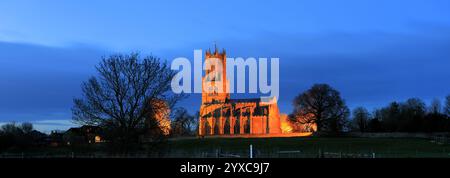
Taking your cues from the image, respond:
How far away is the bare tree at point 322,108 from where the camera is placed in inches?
4395

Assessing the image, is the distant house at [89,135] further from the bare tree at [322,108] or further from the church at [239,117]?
the church at [239,117]

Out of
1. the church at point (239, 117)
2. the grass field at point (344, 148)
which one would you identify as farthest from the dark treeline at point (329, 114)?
the church at point (239, 117)

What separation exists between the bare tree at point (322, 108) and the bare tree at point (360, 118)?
62.1 feet

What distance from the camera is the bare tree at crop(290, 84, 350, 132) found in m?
112

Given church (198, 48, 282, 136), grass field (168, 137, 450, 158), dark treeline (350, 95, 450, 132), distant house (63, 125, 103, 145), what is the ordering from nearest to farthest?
distant house (63, 125, 103, 145) → grass field (168, 137, 450, 158) → dark treeline (350, 95, 450, 132) → church (198, 48, 282, 136)

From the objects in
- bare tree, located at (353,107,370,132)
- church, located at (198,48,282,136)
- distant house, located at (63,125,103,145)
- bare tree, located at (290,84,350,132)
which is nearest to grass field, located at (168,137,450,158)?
distant house, located at (63,125,103,145)

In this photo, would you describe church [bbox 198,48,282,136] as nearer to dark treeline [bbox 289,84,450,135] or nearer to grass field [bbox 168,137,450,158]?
dark treeline [bbox 289,84,450,135]

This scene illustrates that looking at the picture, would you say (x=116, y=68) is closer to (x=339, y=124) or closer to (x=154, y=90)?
(x=154, y=90)

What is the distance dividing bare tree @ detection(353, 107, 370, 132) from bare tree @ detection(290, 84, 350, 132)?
18.9 meters

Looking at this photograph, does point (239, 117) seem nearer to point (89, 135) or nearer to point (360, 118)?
point (360, 118)

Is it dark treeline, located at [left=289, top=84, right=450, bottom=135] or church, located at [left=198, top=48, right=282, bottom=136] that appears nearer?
dark treeline, located at [left=289, top=84, right=450, bottom=135]

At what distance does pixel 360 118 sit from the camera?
142 metres

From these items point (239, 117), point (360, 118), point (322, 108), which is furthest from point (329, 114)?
point (239, 117)
